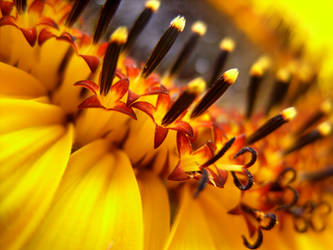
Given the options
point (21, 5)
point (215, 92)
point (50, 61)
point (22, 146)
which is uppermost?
point (21, 5)

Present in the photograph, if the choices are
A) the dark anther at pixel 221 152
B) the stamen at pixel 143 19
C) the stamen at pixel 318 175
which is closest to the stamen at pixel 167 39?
the stamen at pixel 143 19

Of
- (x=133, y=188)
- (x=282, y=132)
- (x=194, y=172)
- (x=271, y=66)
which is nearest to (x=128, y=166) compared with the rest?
(x=133, y=188)

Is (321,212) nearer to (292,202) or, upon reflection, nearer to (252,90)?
(292,202)

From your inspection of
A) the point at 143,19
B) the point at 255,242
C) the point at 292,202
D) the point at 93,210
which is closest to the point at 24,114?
the point at 93,210

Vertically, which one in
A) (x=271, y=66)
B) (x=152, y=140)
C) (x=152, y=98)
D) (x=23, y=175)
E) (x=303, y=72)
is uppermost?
(x=271, y=66)

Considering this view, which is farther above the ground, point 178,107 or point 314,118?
point 314,118

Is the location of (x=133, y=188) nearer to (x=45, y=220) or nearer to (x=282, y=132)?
(x=45, y=220)
